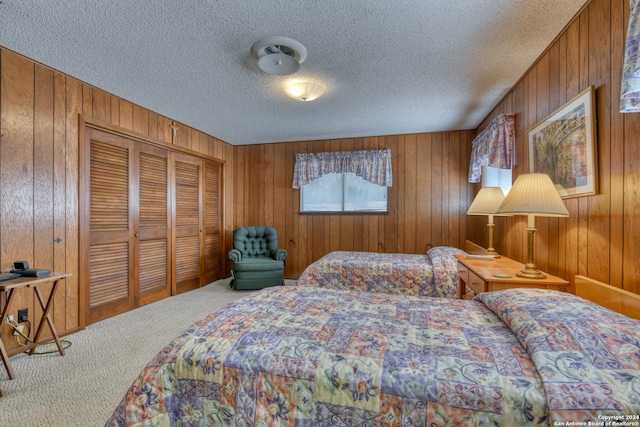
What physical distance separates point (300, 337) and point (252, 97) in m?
2.83

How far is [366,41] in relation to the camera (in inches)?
86.0

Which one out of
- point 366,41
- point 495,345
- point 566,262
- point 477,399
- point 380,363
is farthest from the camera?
point 366,41

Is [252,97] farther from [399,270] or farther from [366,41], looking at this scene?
[399,270]

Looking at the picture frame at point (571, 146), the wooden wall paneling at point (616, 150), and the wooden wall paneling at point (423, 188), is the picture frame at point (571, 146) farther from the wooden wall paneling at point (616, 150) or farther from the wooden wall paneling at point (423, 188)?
the wooden wall paneling at point (423, 188)

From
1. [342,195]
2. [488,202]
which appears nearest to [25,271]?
[342,195]

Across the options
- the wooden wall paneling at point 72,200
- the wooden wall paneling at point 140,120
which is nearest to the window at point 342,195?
the wooden wall paneling at point 140,120

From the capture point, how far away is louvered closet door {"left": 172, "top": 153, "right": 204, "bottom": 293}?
420 cm

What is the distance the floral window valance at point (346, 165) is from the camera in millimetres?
4691

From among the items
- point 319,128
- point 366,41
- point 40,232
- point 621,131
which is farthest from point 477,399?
point 319,128

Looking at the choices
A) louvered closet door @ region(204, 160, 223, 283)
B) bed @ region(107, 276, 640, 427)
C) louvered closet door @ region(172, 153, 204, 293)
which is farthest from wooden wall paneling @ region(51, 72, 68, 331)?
bed @ region(107, 276, 640, 427)

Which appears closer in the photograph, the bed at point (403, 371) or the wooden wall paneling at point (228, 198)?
the bed at point (403, 371)

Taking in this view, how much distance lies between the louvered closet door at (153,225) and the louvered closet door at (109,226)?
0.52ft

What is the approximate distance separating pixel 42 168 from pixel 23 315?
1285mm

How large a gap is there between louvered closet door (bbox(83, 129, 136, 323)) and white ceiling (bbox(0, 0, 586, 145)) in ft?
2.26
